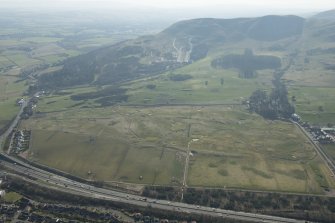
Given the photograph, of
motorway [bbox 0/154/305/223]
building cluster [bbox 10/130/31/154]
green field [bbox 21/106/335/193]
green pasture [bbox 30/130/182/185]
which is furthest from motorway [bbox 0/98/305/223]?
building cluster [bbox 10/130/31/154]

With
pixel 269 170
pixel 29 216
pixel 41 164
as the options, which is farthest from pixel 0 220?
pixel 269 170

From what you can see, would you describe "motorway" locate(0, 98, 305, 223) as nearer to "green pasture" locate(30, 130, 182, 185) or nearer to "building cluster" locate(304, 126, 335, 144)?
"green pasture" locate(30, 130, 182, 185)

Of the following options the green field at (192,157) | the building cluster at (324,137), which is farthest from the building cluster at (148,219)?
the building cluster at (324,137)

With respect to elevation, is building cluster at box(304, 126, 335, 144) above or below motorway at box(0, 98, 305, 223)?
above

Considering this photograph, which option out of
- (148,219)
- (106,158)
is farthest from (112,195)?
(106,158)

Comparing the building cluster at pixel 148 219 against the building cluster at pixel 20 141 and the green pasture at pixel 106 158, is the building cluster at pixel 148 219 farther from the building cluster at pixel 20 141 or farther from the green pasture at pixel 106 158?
the building cluster at pixel 20 141

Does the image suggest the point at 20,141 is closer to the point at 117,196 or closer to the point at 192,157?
the point at 117,196
